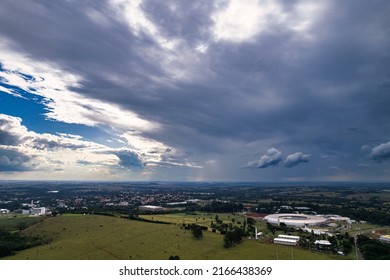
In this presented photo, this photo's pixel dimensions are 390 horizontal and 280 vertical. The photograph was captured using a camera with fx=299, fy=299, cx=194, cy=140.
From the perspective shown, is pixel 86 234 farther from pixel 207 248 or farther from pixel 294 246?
pixel 294 246

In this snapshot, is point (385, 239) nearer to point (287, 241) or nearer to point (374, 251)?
point (374, 251)

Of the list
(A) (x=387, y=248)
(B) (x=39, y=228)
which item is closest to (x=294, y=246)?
(A) (x=387, y=248)

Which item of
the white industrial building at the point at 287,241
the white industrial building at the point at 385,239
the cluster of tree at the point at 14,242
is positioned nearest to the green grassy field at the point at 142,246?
the cluster of tree at the point at 14,242

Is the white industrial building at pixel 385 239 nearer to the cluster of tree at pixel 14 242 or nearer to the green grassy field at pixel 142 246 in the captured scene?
the green grassy field at pixel 142 246

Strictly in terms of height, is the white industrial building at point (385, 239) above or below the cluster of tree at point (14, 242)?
below

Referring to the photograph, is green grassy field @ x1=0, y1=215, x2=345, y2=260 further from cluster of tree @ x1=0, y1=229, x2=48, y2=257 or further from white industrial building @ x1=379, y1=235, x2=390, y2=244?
white industrial building @ x1=379, y1=235, x2=390, y2=244

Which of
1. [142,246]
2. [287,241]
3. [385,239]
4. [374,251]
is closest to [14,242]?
[142,246]

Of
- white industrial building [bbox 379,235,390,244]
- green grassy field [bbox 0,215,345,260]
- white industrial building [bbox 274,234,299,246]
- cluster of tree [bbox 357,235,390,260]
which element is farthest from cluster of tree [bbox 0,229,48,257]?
white industrial building [bbox 379,235,390,244]
